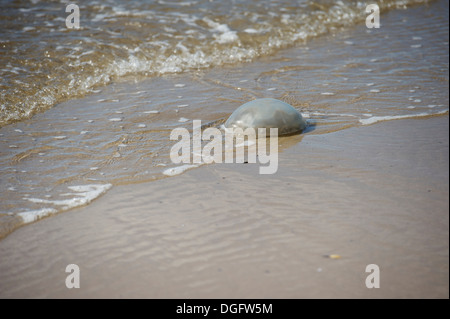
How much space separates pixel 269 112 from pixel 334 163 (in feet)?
2.64

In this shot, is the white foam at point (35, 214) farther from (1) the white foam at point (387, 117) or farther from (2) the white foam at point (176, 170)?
(1) the white foam at point (387, 117)

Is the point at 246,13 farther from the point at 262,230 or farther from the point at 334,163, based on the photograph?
the point at 262,230

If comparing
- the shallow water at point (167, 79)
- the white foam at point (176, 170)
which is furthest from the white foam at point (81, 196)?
the white foam at point (176, 170)

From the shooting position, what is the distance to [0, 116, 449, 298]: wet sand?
6.77 feet

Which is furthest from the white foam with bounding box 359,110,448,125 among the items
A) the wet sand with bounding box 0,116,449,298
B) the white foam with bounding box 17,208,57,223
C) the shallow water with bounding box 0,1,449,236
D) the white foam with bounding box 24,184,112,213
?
the white foam with bounding box 17,208,57,223

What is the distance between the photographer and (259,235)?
7.89 feet

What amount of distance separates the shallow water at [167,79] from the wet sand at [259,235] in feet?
1.21

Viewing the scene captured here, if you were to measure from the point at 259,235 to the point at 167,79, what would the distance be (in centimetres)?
362

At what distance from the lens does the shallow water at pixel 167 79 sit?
348 cm

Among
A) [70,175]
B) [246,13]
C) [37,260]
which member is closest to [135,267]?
[37,260]

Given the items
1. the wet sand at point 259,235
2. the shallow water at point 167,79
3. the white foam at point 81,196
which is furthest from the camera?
the shallow water at point 167,79

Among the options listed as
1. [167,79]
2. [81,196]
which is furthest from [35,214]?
[167,79]

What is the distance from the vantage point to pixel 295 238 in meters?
2.35

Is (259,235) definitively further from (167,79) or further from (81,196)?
(167,79)
